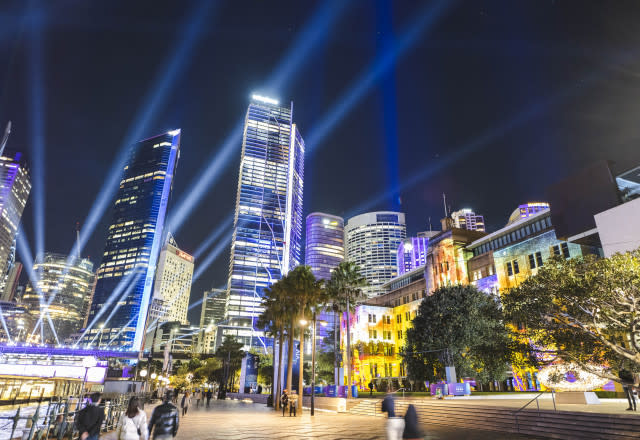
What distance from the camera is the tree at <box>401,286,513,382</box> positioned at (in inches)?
1448

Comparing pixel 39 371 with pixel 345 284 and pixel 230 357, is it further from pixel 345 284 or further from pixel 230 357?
pixel 230 357

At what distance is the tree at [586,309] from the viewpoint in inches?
707

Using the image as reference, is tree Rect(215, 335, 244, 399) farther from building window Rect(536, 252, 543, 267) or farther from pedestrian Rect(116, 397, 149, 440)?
pedestrian Rect(116, 397, 149, 440)

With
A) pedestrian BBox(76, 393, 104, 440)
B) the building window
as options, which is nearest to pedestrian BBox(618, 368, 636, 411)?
pedestrian BBox(76, 393, 104, 440)

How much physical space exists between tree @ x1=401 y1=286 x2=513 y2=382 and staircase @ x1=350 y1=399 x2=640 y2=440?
39.8 ft

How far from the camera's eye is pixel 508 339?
33688 millimetres

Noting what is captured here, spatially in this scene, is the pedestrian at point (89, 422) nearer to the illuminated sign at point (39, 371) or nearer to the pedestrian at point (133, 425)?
the pedestrian at point (133, 425)

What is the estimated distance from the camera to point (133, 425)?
311 inches

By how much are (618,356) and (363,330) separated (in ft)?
188

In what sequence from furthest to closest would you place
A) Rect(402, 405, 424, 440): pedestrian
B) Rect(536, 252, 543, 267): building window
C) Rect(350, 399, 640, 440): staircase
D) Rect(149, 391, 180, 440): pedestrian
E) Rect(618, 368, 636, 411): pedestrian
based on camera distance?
Rect(536, 252, 543, 267): building window → Rect(618, 368, 636, 411): pedestrian → Rect(350, 399, 640, 440): staircase → Rect(402, 405, 424, 440): pedestrian → Rect(149, 391, 180, 440): pedestrian

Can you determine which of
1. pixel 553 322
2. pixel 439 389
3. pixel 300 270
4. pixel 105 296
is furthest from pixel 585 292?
pixel 105 296

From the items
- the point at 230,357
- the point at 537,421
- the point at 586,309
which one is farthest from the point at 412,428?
the point at 230,357

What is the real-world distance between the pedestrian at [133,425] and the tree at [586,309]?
66.3 feet

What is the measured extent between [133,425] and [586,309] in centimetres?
2142
